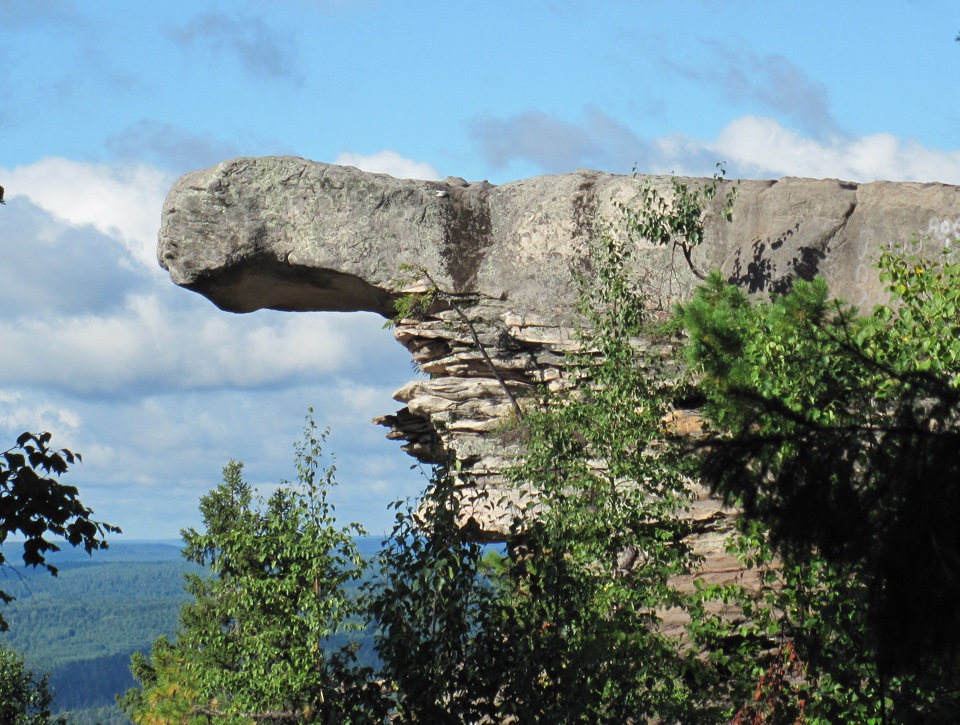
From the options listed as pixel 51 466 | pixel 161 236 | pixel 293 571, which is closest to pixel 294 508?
pixel 293 571

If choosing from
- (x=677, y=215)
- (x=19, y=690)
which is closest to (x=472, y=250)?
(x=677, y=215)

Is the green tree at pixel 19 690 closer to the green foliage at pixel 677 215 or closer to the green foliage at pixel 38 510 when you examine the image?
the green foliage at pixel 677 215

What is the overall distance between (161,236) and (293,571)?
876 centimetres

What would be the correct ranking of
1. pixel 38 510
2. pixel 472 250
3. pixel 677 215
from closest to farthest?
pixel 38 510 < pixel 677 215 < pixel 472 250

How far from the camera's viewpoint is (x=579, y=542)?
12008mm

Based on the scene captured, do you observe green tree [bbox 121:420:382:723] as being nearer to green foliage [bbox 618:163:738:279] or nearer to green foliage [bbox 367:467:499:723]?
green foliage [bbox 367:467:499:723]

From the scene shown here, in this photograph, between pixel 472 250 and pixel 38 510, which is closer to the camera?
pixel 38 510

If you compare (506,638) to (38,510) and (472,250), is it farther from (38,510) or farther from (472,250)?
(472,250)

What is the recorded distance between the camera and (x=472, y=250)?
1961 cm

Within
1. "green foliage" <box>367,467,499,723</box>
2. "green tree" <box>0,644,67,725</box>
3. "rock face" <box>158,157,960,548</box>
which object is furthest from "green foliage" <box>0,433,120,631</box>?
"green tree" <box>0,644,67,725</box>

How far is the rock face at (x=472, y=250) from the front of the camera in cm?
1817

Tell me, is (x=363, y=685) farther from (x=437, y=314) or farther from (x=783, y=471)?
(x=437, y=314)

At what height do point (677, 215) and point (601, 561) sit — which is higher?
point (677, 215)

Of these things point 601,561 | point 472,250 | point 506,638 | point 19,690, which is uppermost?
point 472,250
